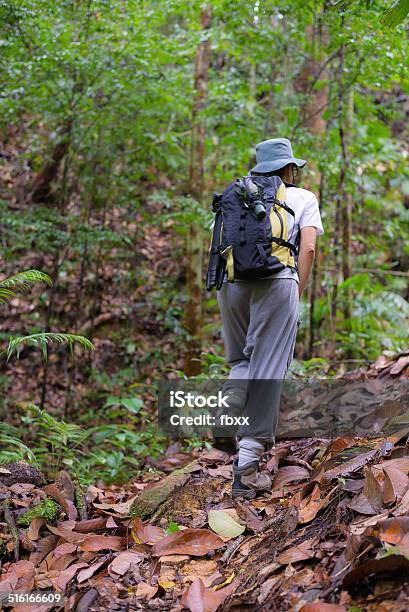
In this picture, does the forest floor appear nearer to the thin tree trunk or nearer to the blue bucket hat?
the blue bucket hat

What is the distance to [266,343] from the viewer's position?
373cm

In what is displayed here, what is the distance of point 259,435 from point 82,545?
1.21 m

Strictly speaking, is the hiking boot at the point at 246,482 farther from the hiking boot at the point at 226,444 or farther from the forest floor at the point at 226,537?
the hiking boot at the point at 226,444

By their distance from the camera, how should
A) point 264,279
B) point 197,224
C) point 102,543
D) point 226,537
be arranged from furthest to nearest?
1. point 197,224
2. point 264,279
3. point 102,543
4. point 226,537

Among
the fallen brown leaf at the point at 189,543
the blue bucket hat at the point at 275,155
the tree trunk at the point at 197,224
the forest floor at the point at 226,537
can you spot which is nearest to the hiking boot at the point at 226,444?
the forest floor at the point at 226,537

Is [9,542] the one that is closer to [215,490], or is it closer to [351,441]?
[215,490]

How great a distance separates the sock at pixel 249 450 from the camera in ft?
12.1

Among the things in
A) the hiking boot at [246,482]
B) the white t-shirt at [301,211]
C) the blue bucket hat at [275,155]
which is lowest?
the hiking boot at [246,482]

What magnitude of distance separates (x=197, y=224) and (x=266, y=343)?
5490mm

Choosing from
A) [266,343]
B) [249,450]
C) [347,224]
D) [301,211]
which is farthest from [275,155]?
[347,224]

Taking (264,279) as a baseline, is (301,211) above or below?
above

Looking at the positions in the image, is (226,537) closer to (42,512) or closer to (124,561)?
(124,561)

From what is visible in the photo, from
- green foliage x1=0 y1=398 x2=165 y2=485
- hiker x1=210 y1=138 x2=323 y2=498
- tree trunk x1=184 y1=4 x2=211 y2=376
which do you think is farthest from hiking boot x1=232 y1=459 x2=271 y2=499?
tree trunk x1=184 y1=4 x2=211 y2=376

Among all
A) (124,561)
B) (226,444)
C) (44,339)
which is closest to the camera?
(124,561)
